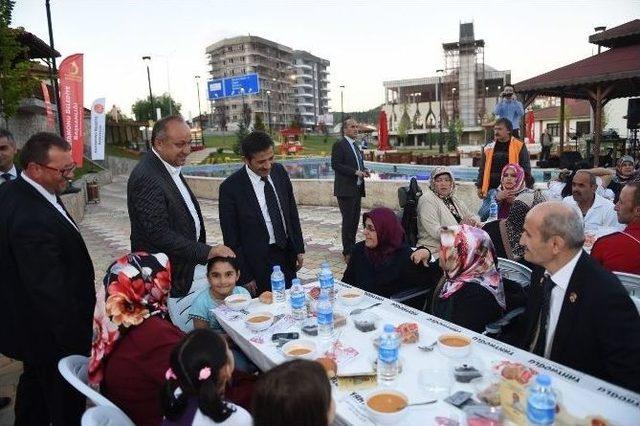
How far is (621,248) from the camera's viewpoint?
3049mm

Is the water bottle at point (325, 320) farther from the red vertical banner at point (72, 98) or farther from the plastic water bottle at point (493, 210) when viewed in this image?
the red vertical banner at point (72, 98)

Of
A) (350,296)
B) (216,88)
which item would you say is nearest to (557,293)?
(350,296)

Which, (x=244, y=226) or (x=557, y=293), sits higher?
(x=244, y=226)

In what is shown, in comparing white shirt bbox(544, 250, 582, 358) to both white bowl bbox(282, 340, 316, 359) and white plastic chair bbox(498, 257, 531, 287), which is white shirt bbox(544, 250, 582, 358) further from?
white bowl bbox(282, 340, 316, 359)

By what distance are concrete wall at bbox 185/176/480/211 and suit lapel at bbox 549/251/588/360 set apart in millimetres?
6466

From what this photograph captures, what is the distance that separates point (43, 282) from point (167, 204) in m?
1.08

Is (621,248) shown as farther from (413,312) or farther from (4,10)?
(4,10)

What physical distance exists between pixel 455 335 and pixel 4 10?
12989 millimetres

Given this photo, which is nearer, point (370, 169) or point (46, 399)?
point (46, 399)

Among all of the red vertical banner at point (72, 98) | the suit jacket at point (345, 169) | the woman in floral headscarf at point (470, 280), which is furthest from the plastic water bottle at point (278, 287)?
the red vertical banner at point (72, 98)

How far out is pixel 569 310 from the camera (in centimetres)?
217

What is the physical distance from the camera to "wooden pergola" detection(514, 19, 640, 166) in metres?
11.1

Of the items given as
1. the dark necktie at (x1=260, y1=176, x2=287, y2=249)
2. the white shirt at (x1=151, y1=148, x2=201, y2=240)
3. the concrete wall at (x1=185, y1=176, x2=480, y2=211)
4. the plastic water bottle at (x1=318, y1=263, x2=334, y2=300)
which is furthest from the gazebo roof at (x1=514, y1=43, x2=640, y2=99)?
the white shirt at (x1=151, y1=148, x2=201, y2=240)

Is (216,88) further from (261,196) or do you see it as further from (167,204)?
(167,204)
